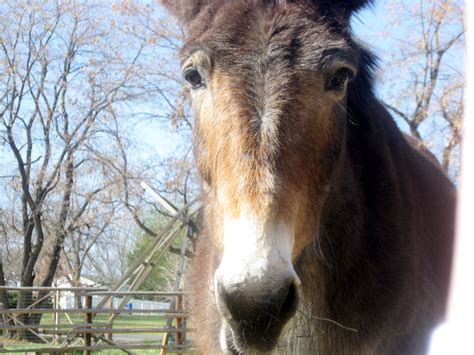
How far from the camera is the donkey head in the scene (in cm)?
218

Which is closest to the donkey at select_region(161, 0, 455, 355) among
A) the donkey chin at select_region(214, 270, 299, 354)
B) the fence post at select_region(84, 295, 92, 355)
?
the donkey chin at select_region(214, 270, 299, 354)

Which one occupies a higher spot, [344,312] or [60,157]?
[60,157]

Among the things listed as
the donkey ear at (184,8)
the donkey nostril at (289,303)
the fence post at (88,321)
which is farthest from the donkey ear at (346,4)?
the fence post at (88,321)

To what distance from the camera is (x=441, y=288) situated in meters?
4.05

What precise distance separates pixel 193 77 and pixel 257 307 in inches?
55.0

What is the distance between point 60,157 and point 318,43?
22.4m

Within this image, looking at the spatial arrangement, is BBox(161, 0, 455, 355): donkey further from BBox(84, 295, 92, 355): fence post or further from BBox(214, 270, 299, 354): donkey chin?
BBox(84, 295, 92, 355): fence post

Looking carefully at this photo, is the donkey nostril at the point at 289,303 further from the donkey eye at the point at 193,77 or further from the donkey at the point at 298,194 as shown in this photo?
the donkey eye at the point at 193,77

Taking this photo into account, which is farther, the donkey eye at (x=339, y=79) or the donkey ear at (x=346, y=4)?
the donkey ear at (x=346, y=4)

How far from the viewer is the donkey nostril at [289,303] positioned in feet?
7.22

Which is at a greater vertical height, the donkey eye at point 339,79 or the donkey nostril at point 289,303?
the donkey eye at point 339,79

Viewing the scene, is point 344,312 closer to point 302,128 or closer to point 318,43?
point 302,128

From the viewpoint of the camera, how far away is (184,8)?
3518 mm

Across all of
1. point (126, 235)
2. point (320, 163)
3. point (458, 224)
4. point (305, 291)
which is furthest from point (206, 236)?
point (126, 235)
